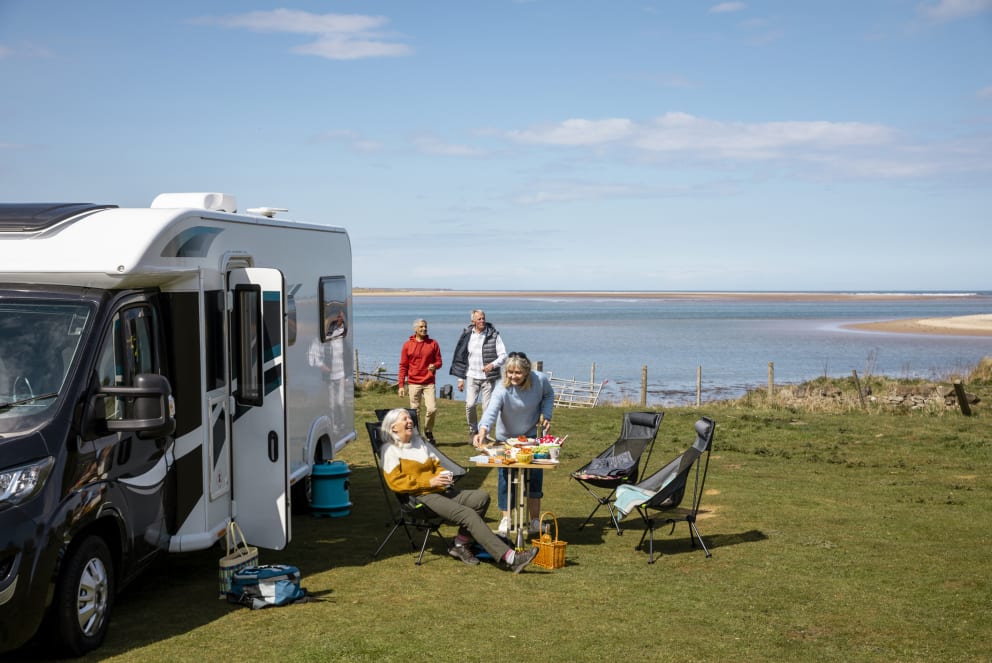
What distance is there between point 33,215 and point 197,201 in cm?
184

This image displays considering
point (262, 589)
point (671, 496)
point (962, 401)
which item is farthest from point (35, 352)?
point (962, 401)

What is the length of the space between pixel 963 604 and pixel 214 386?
5.09 metres

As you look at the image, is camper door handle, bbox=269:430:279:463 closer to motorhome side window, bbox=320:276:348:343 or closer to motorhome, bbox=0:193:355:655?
motorhome, bbox=0:193:355:655

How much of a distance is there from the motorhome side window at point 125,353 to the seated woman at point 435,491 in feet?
7.08

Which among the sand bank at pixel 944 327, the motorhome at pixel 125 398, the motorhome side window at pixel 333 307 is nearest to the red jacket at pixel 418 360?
the motorhome side window at pixel 333 307

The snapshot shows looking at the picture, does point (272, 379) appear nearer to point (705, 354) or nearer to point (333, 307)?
point (333, 307)

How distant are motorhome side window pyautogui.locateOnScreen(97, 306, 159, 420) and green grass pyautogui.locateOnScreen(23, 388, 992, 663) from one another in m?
1.33

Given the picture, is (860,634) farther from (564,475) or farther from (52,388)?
(564,475)

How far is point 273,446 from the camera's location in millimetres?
6750

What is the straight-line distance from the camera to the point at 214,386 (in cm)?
650

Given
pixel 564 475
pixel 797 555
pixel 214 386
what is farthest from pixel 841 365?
pixel 214 386

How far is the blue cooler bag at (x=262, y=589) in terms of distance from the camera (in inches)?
243

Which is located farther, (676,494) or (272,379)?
(676,494)

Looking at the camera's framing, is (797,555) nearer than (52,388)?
No
